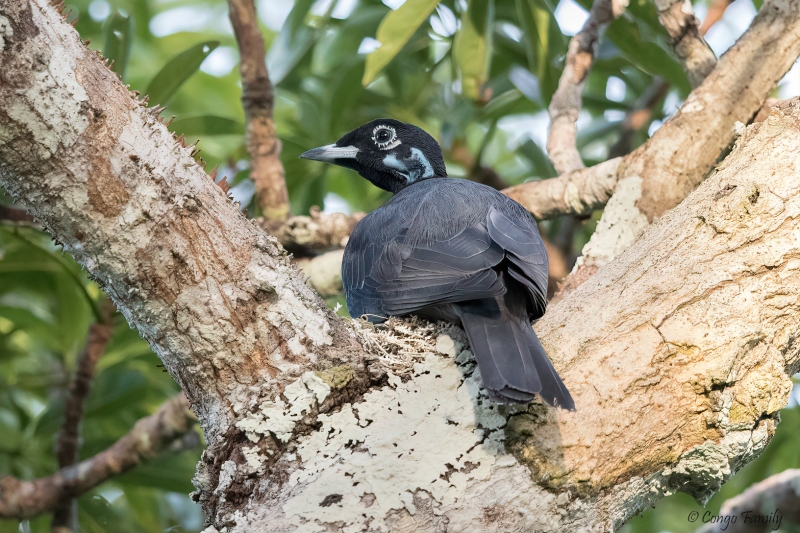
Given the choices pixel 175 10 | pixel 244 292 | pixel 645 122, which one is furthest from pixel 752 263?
pixel 175 10

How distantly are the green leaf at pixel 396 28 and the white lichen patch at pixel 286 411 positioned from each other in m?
2.26

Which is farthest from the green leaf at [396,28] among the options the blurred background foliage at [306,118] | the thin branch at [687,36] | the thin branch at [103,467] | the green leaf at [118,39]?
the thin branch at [103,467]

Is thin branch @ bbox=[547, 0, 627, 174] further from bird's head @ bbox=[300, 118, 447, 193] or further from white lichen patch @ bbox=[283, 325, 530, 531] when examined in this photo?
white lichen patch @ bbox=[283, 325, 530, 531]

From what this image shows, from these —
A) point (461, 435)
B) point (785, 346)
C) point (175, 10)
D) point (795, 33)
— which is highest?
point (175, 10)

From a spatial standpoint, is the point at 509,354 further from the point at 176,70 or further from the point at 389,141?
the point at 176,70

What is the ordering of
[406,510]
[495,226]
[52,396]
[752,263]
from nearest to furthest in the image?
[406,510], [752,263], [495,226], [52,396]

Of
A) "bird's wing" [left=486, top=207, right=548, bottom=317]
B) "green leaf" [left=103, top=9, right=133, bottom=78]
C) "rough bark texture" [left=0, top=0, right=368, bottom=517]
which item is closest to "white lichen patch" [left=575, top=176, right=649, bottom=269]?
"bird's wing" [left=486, top=207, right=548, bottom=317]

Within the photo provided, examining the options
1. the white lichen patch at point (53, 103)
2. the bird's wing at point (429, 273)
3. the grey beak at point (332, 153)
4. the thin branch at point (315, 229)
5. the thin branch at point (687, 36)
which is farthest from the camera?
the thin branch at point (315, 229)

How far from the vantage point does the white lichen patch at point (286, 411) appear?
2482mm

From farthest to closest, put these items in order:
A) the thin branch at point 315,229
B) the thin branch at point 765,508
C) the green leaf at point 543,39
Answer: the thin branch at point 315,229 < the green leaf at point 543,39 < the thin branch at point 765,508

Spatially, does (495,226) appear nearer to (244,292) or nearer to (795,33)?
(244,292)

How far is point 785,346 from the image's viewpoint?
2.64m

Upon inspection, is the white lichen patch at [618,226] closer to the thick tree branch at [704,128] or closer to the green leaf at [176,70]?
the thick tree branch at [704,128]

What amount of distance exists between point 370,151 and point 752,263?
2.63 metres
